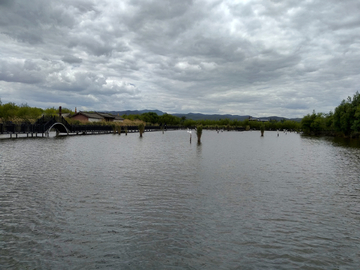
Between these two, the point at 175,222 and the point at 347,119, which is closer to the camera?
the point at 175,222

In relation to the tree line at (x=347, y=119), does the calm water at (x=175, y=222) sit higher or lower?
lower

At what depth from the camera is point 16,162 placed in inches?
955

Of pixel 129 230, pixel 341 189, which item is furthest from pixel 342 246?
pixel 341 189

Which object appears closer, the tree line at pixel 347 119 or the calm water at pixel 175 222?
the calm water at pixel 175 222

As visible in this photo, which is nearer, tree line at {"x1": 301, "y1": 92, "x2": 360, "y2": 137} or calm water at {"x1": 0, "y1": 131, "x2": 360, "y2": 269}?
calm water at {"x1": 0, "y1": 131, "x2": 360, "y2": 269}

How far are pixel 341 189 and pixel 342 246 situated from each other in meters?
8.93

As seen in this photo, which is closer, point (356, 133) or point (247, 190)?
point (247, 190)

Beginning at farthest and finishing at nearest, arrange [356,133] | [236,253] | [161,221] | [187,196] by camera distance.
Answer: [356,133], [187,196], [161,221], [236,253]

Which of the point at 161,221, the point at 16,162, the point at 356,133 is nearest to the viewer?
the point at 161,221

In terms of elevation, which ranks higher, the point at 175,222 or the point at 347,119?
the point at 347,119

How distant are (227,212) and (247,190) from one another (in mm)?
4484

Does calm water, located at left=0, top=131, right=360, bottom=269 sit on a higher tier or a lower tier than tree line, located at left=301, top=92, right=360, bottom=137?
lower

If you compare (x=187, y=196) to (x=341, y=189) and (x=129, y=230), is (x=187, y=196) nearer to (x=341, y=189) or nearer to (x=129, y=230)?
(x=129, y=230)

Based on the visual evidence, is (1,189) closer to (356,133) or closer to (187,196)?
(187,196)
